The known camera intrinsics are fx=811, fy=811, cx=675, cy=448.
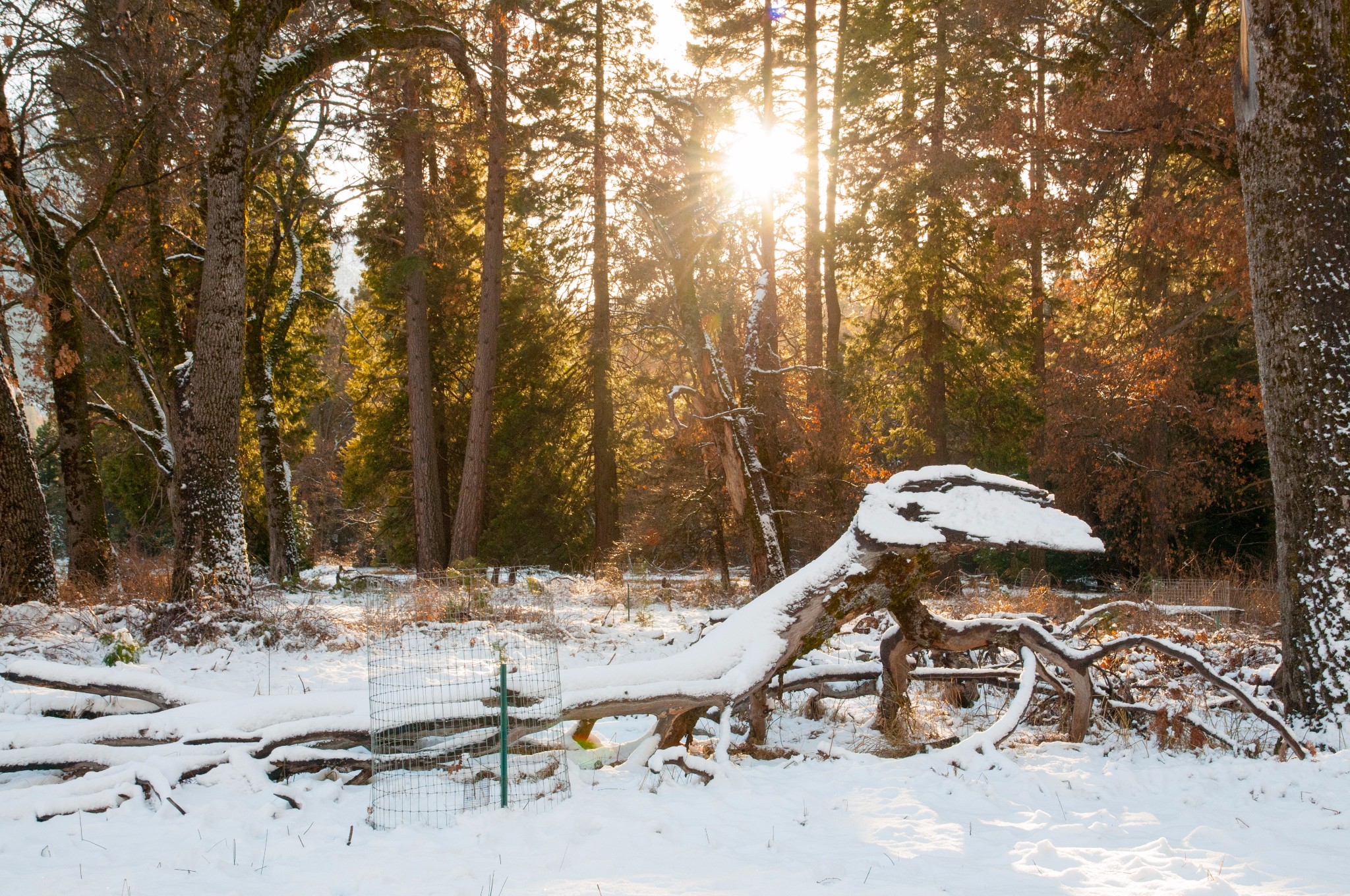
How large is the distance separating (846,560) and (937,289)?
1388cm

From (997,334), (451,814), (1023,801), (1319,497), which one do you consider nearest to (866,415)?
(997,334)

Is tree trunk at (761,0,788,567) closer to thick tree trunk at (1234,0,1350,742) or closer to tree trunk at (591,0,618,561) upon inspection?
tree trunk at (591,0,618,561)

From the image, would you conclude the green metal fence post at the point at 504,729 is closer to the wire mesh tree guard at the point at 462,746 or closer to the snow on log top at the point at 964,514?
the wire mesh tree guard at the point at 462,746

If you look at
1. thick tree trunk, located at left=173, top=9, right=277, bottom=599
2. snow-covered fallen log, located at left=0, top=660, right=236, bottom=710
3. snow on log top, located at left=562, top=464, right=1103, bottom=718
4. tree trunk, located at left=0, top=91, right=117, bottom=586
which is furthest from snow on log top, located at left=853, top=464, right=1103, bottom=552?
tree trunk, located at left=0, top=91, right=117, bottom=586

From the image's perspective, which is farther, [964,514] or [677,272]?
[677,272]

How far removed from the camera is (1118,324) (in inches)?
667

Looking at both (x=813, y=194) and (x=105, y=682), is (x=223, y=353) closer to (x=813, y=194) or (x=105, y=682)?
(x=105, y=682)

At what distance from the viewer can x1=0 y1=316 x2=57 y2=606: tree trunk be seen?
1002 centimetres

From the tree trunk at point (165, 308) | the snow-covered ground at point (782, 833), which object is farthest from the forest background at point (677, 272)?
the snow-covered ground at point (782, 833)

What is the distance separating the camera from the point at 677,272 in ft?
51.0

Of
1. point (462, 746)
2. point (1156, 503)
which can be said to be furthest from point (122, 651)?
point (1156, 503)

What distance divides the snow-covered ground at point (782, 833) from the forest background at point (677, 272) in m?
7.28

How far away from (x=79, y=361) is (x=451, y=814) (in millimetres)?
11665

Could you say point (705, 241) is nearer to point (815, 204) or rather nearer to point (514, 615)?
point (815, 204)
